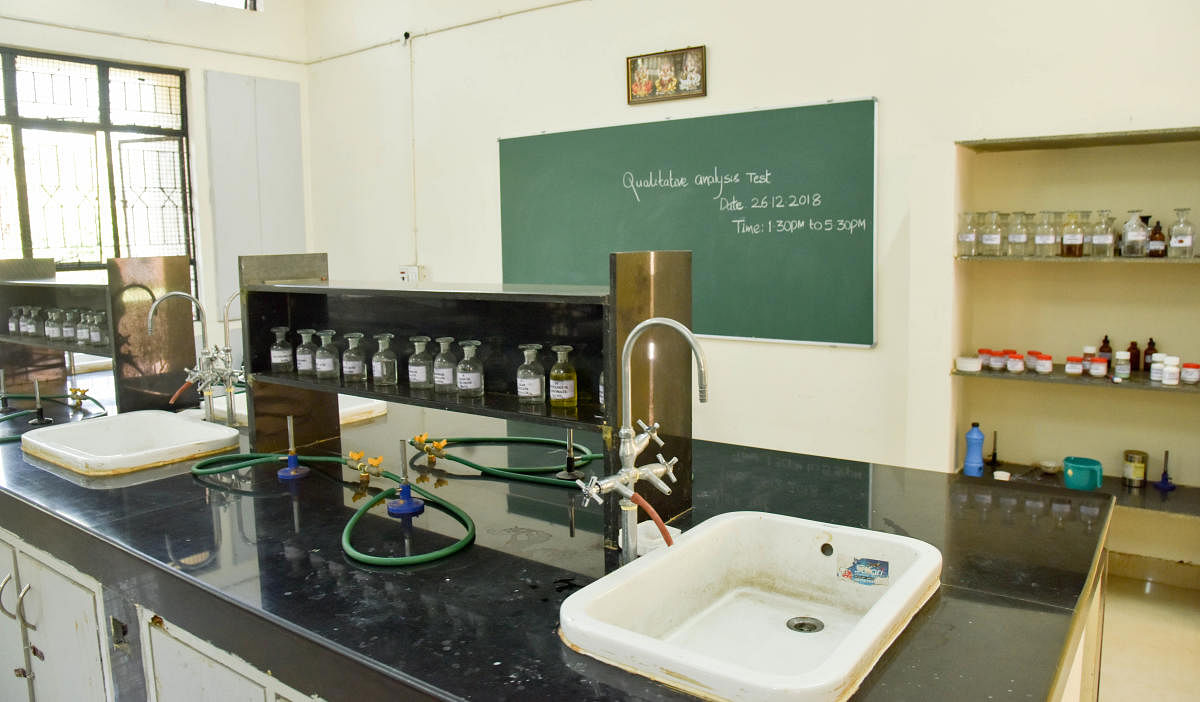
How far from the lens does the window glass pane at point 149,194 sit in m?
5.56

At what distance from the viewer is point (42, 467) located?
2398 mm

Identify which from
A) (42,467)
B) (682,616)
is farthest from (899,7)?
(42,467)

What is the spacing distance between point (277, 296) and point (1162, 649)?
3180 millimetres

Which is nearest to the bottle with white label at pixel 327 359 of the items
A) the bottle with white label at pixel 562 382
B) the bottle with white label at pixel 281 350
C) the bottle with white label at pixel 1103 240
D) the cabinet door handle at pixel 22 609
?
the bottle with white label at pixel 281 350

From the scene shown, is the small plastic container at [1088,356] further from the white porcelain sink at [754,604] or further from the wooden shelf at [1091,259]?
the white porcelain sink at [754,604]

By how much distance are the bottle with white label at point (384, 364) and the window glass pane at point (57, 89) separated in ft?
14.6

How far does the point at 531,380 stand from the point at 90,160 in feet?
16.2

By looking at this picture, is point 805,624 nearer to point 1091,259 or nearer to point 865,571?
point 865,571

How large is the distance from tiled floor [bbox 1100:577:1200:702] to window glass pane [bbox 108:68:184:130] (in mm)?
5988

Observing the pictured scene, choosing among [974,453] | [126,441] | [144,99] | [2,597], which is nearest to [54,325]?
[126,441]

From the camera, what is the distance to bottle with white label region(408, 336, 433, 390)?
6.67 ft

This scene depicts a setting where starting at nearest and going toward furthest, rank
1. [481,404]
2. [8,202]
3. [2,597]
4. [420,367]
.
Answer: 1. [481,404]
2. [420,367]
3. [2,597]
4. [8,202]

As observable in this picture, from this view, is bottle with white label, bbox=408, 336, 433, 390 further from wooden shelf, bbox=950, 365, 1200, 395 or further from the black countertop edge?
wooden shelf, bbox=950, 365, 1200, 395

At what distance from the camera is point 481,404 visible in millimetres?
1898
